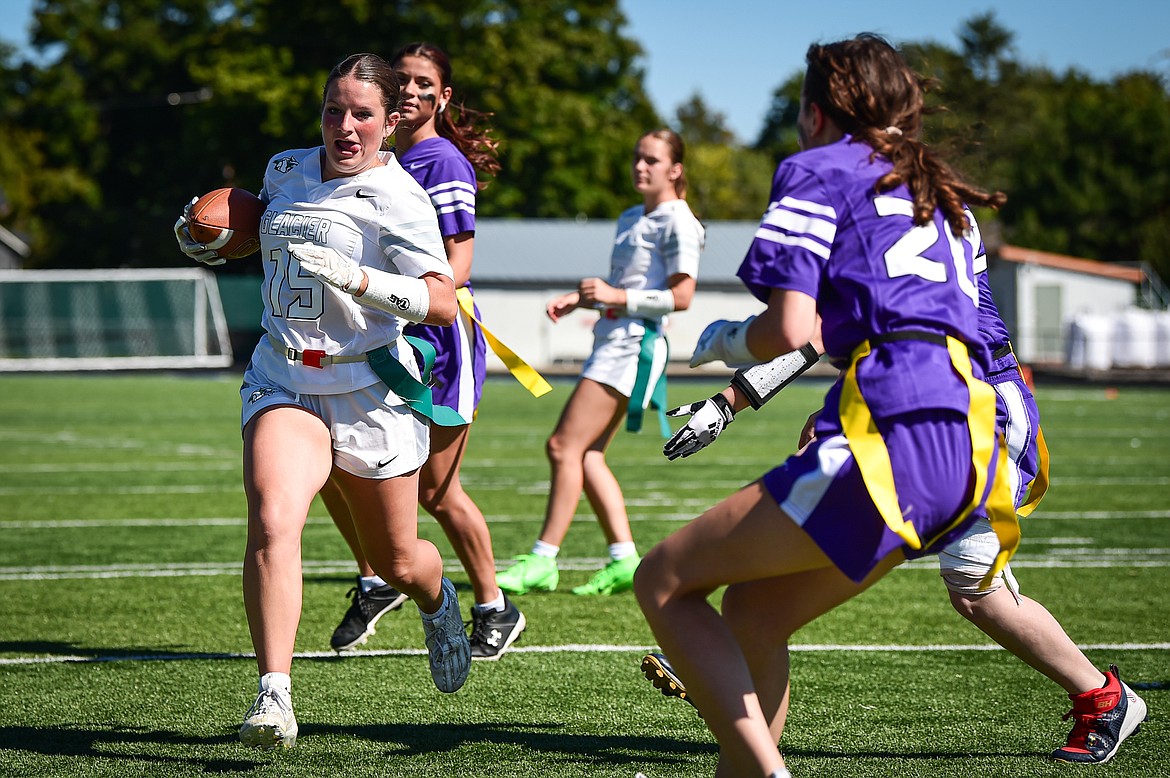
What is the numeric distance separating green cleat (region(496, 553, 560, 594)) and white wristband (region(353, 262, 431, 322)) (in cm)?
306

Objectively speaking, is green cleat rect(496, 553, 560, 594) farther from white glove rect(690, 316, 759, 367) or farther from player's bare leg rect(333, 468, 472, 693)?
white glove rect(690, 316, 759, 367)

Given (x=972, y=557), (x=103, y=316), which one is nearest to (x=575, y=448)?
(x=972, y=557)

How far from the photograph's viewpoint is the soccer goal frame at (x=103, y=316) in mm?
37719

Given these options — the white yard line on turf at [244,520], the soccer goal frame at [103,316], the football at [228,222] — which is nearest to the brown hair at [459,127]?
the football at [228,222]

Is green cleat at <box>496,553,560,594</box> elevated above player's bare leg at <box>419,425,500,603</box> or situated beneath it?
situated beneath

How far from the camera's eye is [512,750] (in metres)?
4.14

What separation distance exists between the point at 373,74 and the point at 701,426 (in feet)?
5.23

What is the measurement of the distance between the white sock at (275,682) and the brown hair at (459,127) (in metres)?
2.41

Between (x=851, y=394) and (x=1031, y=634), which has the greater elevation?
(x=851, y=394)

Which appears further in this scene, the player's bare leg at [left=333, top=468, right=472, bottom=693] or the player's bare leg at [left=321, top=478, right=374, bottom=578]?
the player's bare leg at [left=321, top=478, right=374, bottom=578]

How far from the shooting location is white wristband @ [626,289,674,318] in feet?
22.5

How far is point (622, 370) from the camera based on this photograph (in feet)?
22.9

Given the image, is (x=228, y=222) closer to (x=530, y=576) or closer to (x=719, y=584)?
(x=719, y=584)

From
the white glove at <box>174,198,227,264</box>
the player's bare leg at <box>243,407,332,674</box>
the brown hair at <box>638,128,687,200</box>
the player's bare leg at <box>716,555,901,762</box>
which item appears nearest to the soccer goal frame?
the brown hair at <box>638,128,687,200</box>
